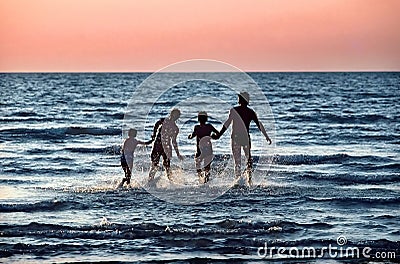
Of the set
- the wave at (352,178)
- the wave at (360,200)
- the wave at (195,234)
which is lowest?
Result: the wave at (195,234)

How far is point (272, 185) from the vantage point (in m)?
16.6

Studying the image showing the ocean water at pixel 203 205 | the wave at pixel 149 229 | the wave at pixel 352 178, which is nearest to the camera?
the ocean water at pixel 203 205

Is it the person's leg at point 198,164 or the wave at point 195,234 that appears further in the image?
the person's leg at point 198,164

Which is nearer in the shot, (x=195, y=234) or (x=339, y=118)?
(x=195, y=234)

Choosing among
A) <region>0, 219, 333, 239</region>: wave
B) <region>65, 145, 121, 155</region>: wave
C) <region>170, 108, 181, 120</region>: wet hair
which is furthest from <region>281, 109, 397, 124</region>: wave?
<region>0, 219, 333, 239</region>: wave

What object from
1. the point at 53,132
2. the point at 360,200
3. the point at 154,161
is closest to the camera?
the point at 360,200

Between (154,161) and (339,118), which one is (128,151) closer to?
(154,161)

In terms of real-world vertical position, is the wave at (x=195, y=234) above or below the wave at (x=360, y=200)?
below

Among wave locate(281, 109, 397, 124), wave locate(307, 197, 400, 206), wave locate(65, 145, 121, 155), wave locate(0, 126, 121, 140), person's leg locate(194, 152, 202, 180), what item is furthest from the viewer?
wave locate(281, 109, 397, 124)

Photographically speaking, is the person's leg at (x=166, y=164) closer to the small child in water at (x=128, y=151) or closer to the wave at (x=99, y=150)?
the small child in water at (x=128, y=151)

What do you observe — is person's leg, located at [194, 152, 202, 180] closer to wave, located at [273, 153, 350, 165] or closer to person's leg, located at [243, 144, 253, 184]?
person's leg, located at [243, 144, 253, 184]

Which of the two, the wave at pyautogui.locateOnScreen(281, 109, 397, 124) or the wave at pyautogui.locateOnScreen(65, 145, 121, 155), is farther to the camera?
the wave at pyautogui.locateOnScreen(281, 109, 397, 124)

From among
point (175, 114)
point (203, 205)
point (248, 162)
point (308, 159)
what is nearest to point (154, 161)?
point (175, 114)

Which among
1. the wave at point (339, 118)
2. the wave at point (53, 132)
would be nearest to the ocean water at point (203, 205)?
the wave at point (53, 132)
